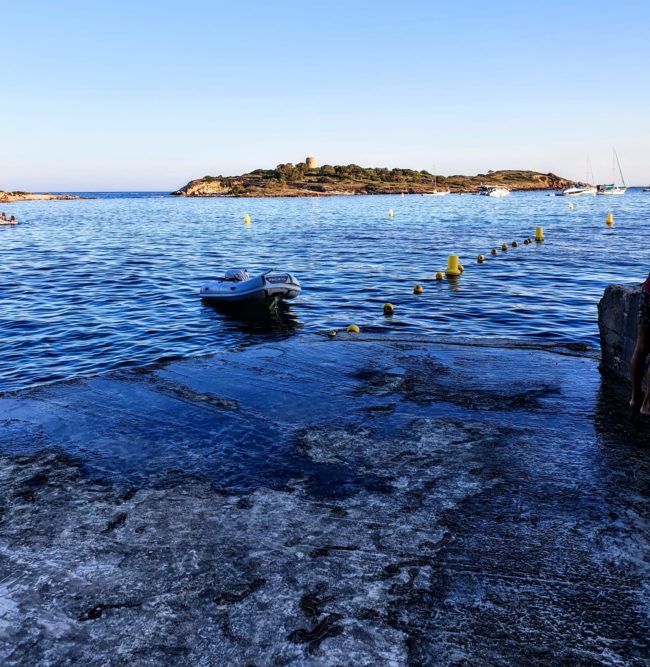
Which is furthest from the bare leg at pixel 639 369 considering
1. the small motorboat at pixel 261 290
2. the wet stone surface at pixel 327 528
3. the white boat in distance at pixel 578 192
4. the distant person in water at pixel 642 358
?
the white boat in distance at pixel 578 192

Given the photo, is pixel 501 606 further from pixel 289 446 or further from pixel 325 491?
pixel 289 446

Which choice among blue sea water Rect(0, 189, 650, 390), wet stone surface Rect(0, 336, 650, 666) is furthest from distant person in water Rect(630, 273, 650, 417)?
blue sea water Rect(0, 189, 650, 390)

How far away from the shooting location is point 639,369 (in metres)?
6.37

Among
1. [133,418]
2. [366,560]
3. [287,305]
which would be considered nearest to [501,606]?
[366,560]

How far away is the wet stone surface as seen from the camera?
10.9ft

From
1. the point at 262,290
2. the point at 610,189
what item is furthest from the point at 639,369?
the point at 610,189

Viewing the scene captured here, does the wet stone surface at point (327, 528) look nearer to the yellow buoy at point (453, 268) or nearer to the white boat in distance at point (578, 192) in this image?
the yellow buoy at point (453, 268)

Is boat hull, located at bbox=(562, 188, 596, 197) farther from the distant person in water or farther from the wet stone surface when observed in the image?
the wet stone surface

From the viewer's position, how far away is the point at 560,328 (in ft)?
47.0

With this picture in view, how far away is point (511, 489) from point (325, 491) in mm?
1737

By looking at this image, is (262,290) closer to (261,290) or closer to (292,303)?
(261,290)

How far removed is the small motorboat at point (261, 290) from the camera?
15781mm

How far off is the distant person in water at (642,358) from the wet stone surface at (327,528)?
0.32 meters

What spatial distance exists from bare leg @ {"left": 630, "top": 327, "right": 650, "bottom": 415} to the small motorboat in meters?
10.8
